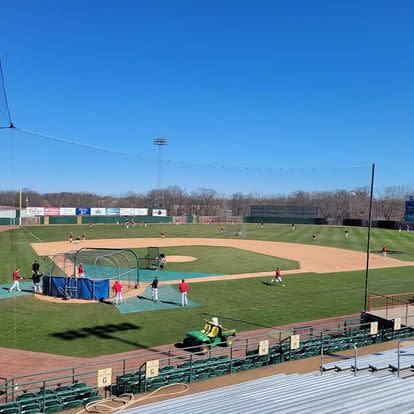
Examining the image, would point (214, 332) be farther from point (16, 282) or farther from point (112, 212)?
point (112, 212)

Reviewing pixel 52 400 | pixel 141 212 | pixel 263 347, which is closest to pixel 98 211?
pixel 141 212

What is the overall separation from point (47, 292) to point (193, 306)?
938 centimetres

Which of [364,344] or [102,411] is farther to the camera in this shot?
[364,344]

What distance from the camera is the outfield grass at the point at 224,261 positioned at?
38.8 metres

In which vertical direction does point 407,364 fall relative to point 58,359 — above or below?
above

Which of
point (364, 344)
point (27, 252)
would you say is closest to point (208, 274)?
point (364, 344)

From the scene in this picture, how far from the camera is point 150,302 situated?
26.7 meters

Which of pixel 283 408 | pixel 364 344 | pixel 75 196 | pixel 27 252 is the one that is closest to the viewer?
pixel 283 408

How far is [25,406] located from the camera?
1162 cm

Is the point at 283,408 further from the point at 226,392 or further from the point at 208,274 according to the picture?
the point at 208,274

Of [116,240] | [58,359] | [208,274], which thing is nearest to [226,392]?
[58,359]

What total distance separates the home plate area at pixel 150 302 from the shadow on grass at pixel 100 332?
9.19ft

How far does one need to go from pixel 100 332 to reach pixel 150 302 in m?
6.06

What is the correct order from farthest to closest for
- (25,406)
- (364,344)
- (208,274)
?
1. (208,274)
2. (364,344)
3. (25,406)
